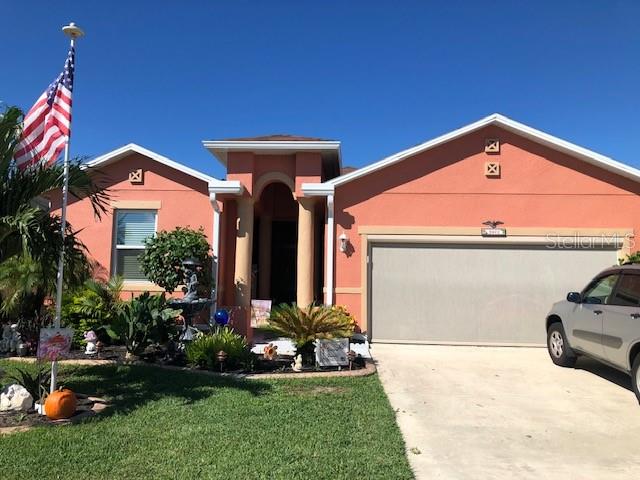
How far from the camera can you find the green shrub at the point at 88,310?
366 inches

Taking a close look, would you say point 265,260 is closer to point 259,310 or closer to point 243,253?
point 243,253

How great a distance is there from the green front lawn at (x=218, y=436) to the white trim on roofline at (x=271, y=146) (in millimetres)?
5939

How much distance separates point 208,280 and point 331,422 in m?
6.13

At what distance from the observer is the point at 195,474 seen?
13.1 ft

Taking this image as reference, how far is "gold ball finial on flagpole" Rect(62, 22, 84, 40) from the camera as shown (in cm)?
604

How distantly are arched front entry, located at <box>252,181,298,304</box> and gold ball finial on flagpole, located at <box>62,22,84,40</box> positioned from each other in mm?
8243

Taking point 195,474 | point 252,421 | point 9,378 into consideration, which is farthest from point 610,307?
point 9,378

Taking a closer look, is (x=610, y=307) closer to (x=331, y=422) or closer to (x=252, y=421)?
(x=331, y=422)

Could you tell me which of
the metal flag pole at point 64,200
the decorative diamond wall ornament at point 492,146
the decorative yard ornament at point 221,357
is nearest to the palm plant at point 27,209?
the metal flag pole at point 64,200

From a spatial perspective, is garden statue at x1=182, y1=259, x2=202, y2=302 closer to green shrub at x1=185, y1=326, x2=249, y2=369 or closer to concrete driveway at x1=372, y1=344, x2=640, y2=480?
green shrub at x1=185, y1=326, x2=249, y2=369

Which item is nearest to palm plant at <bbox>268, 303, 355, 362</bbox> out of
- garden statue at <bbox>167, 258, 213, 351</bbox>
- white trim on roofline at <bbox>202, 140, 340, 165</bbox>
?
garden statue at <bbox>167, 258, 213, 351</bbox>

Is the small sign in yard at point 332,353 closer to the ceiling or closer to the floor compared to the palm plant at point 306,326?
closer to the floor

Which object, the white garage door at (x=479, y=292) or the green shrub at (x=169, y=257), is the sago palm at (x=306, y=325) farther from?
the green shrub at (x=169, y=257)

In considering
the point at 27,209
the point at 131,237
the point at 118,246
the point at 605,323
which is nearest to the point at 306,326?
the point at 27,209
